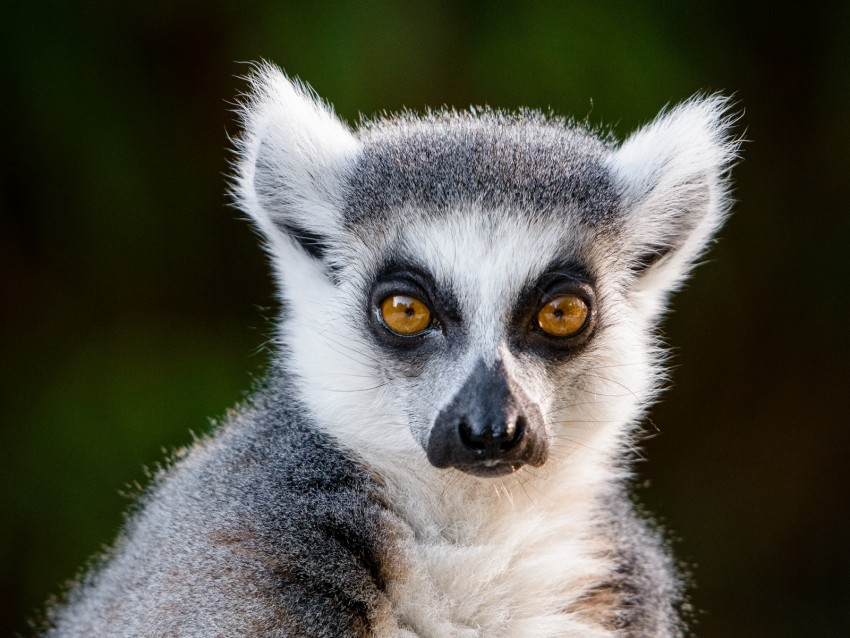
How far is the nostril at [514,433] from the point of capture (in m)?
2.19

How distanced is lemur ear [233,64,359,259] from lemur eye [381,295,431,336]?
0.36 meters

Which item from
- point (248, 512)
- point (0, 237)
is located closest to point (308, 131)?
point (248, 512)

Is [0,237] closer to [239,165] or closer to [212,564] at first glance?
[239,165]

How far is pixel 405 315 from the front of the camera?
246 cm

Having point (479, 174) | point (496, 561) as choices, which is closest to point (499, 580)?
point (496, 561)

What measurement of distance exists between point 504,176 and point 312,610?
1.19m

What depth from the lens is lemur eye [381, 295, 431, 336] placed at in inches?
96.3

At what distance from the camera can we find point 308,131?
2812mm

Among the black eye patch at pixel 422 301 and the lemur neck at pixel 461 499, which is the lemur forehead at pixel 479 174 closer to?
the black eye patch at pixel 422 301

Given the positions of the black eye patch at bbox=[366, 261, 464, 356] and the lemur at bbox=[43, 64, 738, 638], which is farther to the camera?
the black eye patch at bbox=[366, 261, 464, 356]

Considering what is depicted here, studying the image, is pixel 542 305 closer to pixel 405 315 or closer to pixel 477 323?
pixel 477 323

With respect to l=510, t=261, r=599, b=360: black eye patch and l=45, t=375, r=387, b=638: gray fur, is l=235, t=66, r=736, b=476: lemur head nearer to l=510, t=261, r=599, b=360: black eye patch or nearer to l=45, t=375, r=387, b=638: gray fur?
l=510, t=261, r=599, b=360: black eye patch

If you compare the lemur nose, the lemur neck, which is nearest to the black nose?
the lemur nose

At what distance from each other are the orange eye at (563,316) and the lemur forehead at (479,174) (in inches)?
9.9
